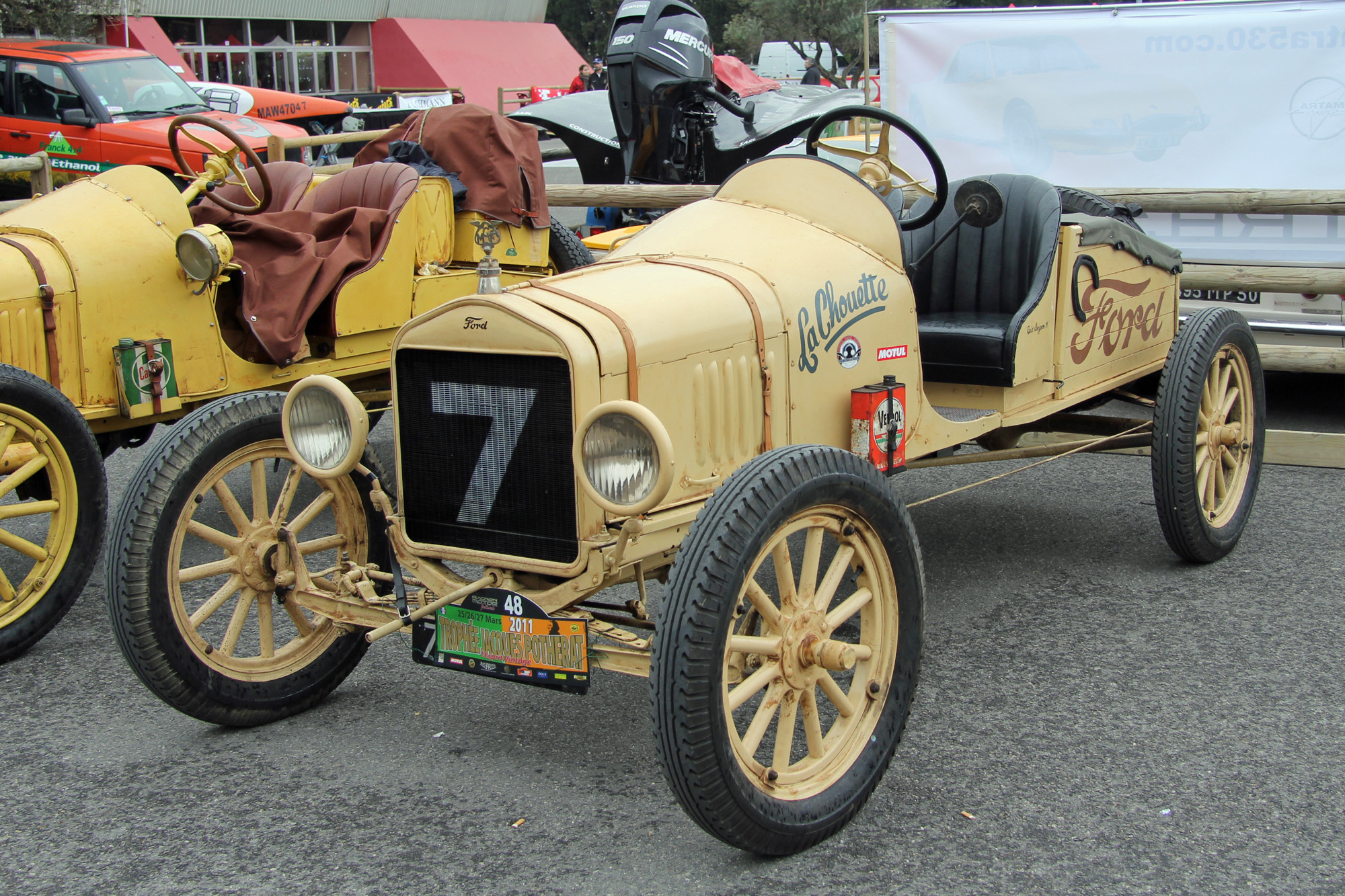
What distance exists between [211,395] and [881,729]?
11.1 feet

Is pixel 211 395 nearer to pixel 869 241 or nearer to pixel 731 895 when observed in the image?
pixel 869 241

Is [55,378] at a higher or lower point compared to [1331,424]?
higher

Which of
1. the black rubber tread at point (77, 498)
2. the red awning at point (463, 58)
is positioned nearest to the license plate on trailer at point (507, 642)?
the black rubber tread at point (77, 498)

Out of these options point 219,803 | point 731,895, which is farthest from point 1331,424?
point 219,803

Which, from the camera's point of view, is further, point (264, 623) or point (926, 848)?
point (264, 623)

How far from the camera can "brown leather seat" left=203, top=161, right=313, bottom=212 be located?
6035mm

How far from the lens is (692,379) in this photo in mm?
3219

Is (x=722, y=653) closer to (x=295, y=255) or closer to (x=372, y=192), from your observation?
(x=295, y=255)

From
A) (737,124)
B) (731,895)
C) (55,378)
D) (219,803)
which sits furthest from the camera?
(737,124)

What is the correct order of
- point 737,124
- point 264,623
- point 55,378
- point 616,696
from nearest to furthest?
1. point 264,623
2. point 616,696
3. point 55,378
4. point 737,124

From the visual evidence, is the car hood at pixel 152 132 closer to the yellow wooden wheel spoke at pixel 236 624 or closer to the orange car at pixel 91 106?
the orange car at pixel 91 106

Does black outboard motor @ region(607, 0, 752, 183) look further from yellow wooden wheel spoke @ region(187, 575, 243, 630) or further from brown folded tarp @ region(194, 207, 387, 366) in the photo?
yellow wooden wheel spoke @ region(187, 575, 243, 630)

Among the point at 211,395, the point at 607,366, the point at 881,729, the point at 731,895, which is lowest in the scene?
the point at 731,895

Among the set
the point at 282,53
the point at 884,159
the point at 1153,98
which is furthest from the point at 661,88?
the point at 282,53
